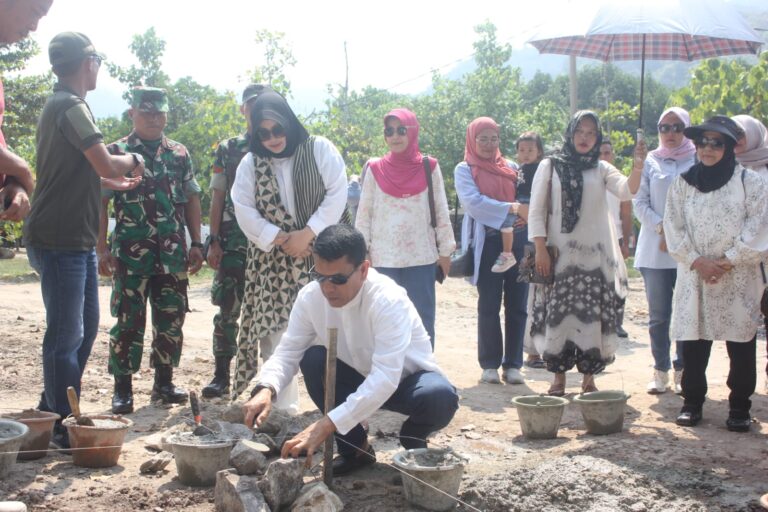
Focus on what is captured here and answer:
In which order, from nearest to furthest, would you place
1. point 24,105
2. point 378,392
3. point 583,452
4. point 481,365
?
point 378,392, point 583,452, point 481,365, point 24,105

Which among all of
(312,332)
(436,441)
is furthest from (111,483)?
(436,441)

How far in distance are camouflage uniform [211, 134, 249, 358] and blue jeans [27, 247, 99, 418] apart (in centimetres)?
149

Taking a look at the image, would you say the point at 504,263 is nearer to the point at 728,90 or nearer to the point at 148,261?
the point at 148,261

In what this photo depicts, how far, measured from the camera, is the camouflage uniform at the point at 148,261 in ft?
19.3

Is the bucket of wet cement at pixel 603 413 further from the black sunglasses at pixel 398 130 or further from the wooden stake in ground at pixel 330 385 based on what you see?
the black sunglasses at pixel 398 130

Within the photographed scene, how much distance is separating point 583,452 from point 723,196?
191 cm

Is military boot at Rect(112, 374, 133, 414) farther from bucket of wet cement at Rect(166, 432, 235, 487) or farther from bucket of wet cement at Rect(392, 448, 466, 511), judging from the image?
bucket of wet cement at Rect(392, 448, 466, 511)

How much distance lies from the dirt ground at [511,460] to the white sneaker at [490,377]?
0.20ft

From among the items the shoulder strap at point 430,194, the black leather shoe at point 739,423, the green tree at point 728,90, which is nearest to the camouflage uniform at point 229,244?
the shoulder strap at point 430,194

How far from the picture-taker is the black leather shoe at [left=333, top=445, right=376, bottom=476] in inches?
177

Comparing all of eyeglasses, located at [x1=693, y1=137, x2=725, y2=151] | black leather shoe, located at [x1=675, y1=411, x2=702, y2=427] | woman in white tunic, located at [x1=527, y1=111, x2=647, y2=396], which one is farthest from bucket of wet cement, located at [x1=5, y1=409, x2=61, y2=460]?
eyeglasses, located at [x1=693, y1=137, x2=725, y2=151]

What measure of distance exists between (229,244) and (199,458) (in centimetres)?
227

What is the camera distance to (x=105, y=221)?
239 inches

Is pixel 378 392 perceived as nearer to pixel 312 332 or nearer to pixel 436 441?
pixel 312 332
